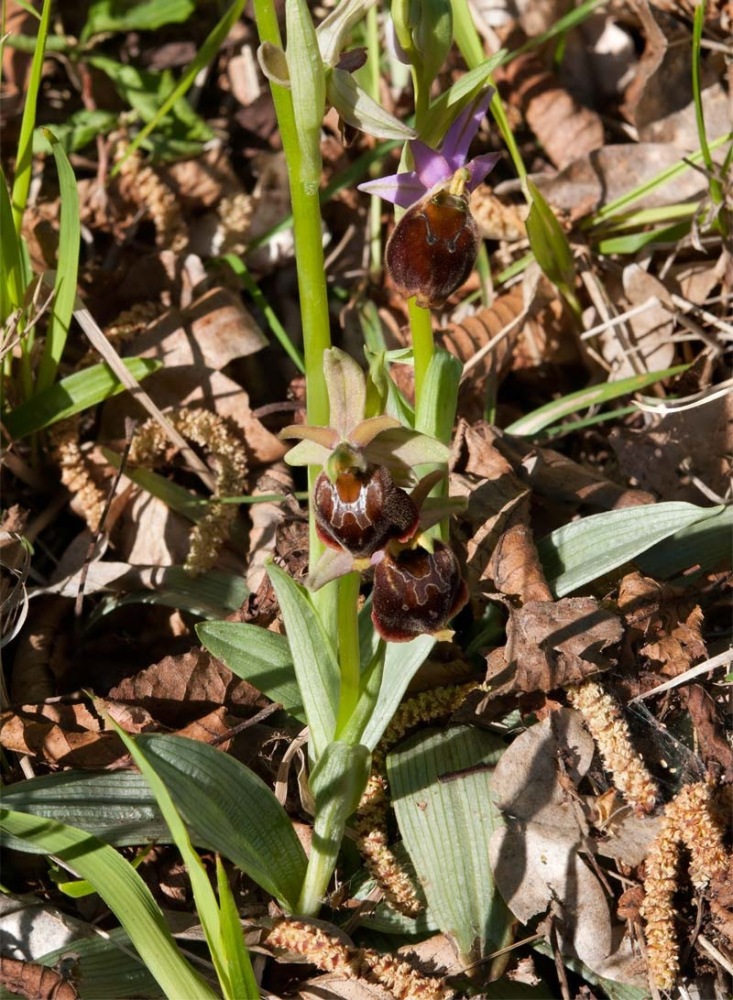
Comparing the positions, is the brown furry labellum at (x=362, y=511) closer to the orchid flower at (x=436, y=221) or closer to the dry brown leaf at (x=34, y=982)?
the orchid flower at (x=436, y=221)

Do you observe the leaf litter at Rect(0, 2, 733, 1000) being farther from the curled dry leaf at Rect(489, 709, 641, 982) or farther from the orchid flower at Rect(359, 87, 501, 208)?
the orchid flower at Rect(359, 87, 501, 208)

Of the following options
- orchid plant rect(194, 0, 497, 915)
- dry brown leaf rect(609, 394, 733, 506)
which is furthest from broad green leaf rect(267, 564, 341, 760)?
dry brown leaf rect(609, 394, 733, 506)

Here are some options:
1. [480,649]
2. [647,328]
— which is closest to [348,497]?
[480,649]

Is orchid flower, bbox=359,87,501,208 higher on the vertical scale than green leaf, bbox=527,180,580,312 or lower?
higher

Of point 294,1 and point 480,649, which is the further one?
point 480,649

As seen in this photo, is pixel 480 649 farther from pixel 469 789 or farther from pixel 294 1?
pixel 294 1
